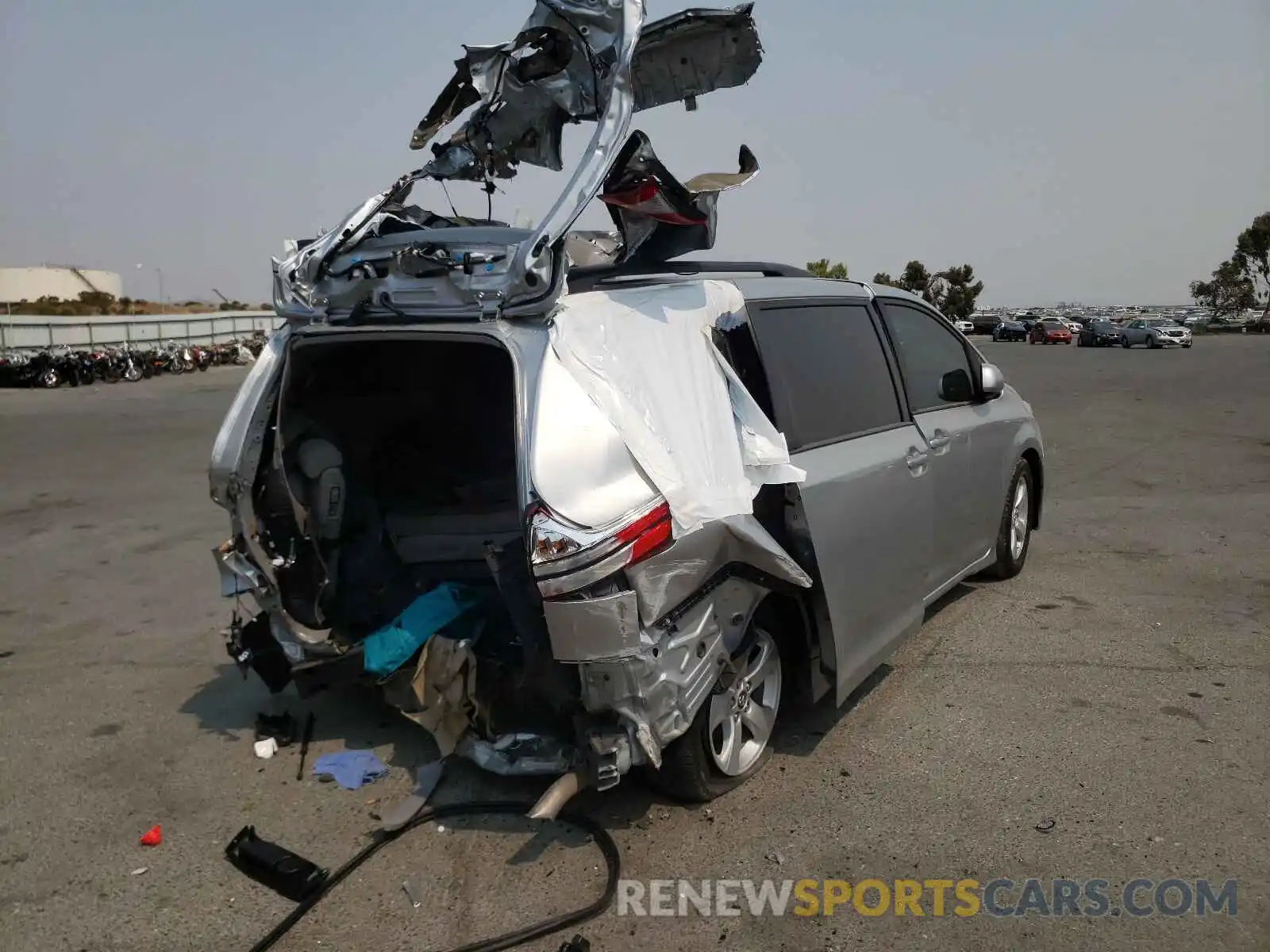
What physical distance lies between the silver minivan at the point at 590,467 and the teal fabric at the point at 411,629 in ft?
0.04

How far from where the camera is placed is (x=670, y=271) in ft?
14.1

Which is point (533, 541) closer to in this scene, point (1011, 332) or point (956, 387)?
point (956, 387)

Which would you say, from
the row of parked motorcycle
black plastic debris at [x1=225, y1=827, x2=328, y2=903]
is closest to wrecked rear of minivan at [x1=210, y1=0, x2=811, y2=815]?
black plastic debris at [x1=225, y1=827, x2=328, y2=903]

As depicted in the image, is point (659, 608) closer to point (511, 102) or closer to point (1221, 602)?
point (511, 102)

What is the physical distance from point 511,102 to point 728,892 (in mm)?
3407

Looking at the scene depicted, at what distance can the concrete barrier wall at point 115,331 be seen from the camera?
32.9 m

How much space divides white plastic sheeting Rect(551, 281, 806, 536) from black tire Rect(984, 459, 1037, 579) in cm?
295

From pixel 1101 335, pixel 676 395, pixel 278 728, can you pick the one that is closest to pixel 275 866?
pixel 278 728

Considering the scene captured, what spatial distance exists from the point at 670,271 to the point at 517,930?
267cm

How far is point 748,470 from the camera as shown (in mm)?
3633

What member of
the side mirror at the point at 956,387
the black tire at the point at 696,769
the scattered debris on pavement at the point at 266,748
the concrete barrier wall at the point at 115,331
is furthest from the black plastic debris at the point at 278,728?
the concrete barrier wall at the point at 115,331

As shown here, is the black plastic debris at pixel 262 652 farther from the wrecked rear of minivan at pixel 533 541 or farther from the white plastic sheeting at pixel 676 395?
the white plastic sheeting at pixel 676 395

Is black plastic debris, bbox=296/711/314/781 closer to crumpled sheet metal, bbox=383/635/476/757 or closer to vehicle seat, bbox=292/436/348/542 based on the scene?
crumpled sheet metal, bbox=383/635/476/757

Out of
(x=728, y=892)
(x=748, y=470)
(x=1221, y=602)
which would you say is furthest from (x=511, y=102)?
(x=1221, y=602)
